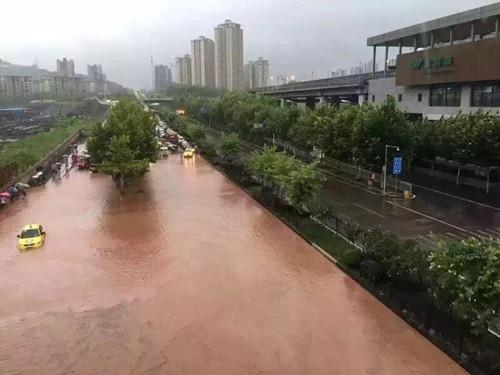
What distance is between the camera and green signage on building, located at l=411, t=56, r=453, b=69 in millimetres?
38875

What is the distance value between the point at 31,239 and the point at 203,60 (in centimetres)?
15580

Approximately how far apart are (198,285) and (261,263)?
344cm

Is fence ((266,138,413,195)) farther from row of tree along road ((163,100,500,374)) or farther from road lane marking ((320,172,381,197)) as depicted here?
row of tree along road ((163,100,500,374))

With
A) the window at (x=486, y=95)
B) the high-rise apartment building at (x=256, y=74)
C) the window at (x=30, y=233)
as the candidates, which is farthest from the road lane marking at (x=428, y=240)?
the high-rise apartment building at (x=256, y=74)

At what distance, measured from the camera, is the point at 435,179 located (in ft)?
119

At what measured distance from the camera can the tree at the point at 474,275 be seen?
1060 centimetres

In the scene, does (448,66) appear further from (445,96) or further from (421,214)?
(421,214)

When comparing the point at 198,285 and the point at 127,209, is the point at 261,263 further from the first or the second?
the point at 127,209

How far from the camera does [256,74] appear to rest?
587 feet

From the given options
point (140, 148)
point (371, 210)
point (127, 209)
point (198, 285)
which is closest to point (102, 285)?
point (198, 285)

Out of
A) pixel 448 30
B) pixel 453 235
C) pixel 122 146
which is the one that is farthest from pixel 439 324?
pixel 448 30

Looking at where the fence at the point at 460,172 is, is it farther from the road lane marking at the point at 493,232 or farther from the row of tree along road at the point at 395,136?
the road lane marking at the point at 493,232

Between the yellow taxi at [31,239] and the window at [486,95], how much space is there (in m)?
31.9

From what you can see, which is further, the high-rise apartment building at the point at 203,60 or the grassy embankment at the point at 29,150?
the high-rise apartment building at the point at 203,60
